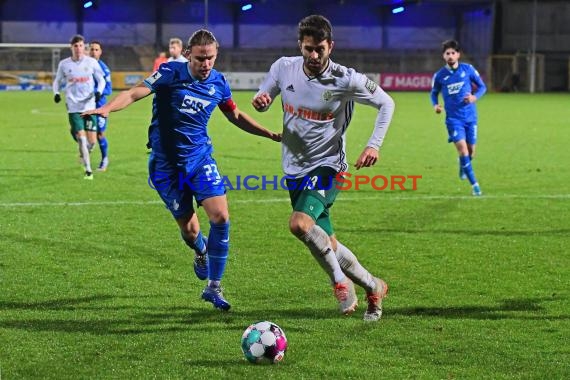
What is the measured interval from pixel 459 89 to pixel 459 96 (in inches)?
4.9

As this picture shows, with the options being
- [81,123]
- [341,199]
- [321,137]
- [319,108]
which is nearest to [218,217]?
[321,137]

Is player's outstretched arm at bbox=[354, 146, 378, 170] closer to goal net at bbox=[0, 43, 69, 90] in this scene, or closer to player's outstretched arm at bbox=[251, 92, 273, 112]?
player's outstretched arm at bbox=[251, 92, 273, 112]

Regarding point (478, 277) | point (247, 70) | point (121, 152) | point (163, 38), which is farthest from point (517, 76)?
point (478, 277)

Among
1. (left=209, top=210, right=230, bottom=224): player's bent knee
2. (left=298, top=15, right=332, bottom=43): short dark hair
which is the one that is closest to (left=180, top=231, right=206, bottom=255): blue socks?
(left=209, top=210, right=230, bottom=224): player's bent knee

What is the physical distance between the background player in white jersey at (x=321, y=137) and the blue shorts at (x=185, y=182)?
0.75 m

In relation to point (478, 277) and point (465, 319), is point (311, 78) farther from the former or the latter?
point (478, 277)

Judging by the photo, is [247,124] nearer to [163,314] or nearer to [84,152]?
[163,314]

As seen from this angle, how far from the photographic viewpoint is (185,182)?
745 centimetres

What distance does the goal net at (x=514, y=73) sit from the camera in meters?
58.5

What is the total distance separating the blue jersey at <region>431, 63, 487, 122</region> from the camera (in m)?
14.8

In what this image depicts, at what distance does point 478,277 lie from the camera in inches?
325

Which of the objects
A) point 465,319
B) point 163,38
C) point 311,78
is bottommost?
point 465,319

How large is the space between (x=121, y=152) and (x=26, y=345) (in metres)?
14.5

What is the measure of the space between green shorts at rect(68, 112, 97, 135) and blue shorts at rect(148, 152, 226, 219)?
8.42m
